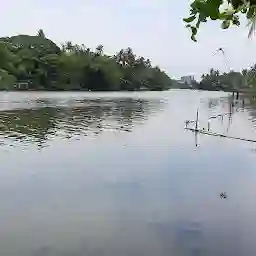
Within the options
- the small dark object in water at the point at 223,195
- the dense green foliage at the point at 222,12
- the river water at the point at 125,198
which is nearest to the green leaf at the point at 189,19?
the dense green foliage at the point at 222,12

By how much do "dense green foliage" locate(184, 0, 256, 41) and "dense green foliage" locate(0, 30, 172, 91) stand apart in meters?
58.9

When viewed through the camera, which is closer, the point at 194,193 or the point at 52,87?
the point at 194,193

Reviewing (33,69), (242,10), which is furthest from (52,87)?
(242,10)

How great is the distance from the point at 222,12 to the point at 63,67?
6693cm

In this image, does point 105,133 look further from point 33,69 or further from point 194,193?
point 33,69

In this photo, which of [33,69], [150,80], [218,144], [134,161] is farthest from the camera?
[150,80]

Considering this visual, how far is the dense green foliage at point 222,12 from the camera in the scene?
3.06 feet

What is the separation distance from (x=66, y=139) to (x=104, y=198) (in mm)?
7482

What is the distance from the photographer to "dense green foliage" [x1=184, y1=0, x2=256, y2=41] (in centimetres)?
93

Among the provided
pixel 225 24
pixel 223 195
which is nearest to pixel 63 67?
pixel 223 195

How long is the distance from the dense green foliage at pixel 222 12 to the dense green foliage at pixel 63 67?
193 feet

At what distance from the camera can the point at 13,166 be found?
9.48 meters

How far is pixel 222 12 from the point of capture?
100cm

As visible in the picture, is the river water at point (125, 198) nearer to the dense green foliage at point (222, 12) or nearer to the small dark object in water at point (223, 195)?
the small dark object in water at point (223, 195)
